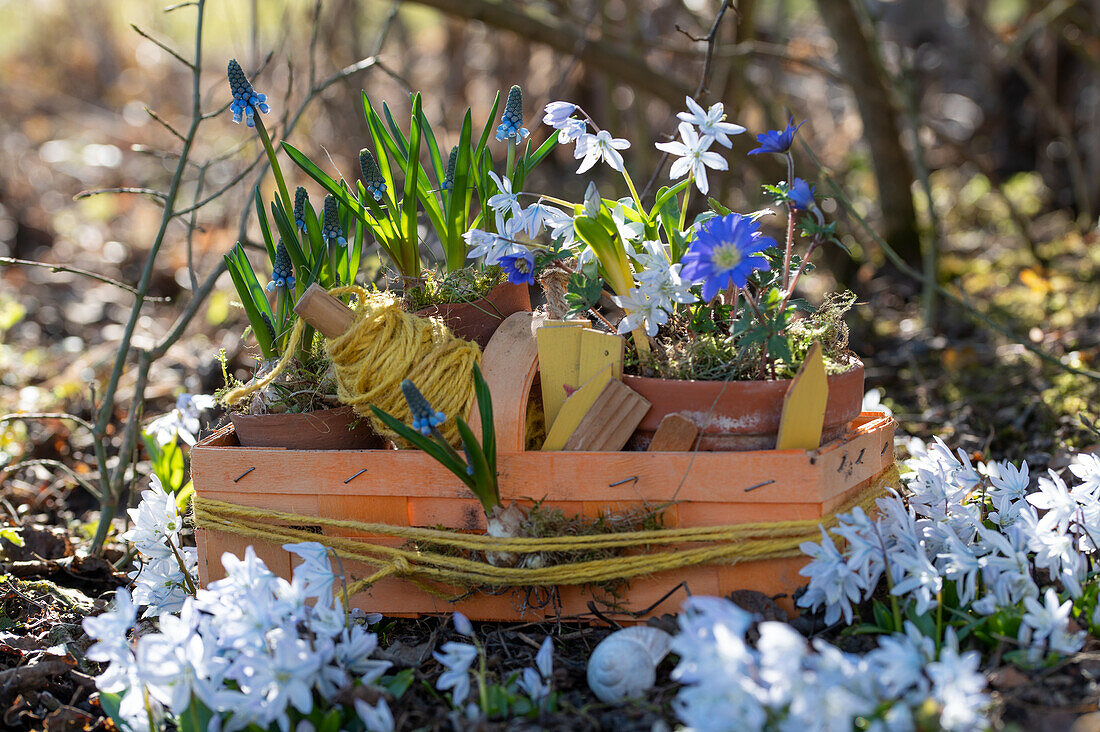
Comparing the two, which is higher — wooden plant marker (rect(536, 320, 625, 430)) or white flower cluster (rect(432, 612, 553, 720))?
wooden plant marker (rect(536, 320, 625, 430))

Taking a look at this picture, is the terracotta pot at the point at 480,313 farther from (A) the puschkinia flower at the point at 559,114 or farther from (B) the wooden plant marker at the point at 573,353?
(A) the puschkinia flower at the point at 559,114

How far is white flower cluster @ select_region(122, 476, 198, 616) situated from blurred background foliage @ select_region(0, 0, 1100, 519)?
0.82 m

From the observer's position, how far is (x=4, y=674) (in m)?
1.61

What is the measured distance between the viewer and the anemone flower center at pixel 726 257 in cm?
147

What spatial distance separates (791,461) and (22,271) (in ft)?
17.0

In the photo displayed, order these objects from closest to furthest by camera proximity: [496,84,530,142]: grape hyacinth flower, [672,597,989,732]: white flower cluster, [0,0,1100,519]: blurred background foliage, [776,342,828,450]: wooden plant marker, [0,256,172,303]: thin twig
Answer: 1. [672,597,989,732]: white flower cluster
2. [776,342,828,450]: wooden plant marker
3. [496,84,530,142]: grape hyacinth flower
4. [0,256,172,303]: thin twig
5. [0,0,1100,519]: blurred background foliage

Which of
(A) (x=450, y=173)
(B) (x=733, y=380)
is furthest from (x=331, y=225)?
(B) (x=733, y=380)

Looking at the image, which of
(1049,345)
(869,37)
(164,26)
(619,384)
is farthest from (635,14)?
(164,26)

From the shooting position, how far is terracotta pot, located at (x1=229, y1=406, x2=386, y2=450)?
5.78 ft

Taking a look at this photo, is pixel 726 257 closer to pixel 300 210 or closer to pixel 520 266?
pixel 520 266

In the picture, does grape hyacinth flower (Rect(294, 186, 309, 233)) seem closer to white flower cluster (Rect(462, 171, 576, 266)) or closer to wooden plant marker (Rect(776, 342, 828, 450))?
white flower cluster (Rect(462, 171, 576, 266))

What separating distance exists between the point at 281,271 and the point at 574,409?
0.67 m

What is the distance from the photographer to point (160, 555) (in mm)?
1845

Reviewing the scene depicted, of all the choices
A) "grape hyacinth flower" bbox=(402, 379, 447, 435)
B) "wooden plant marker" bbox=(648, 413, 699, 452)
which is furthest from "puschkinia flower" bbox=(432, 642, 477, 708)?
"wooden plant marker" bbox=(648, 413, 699, 452)
